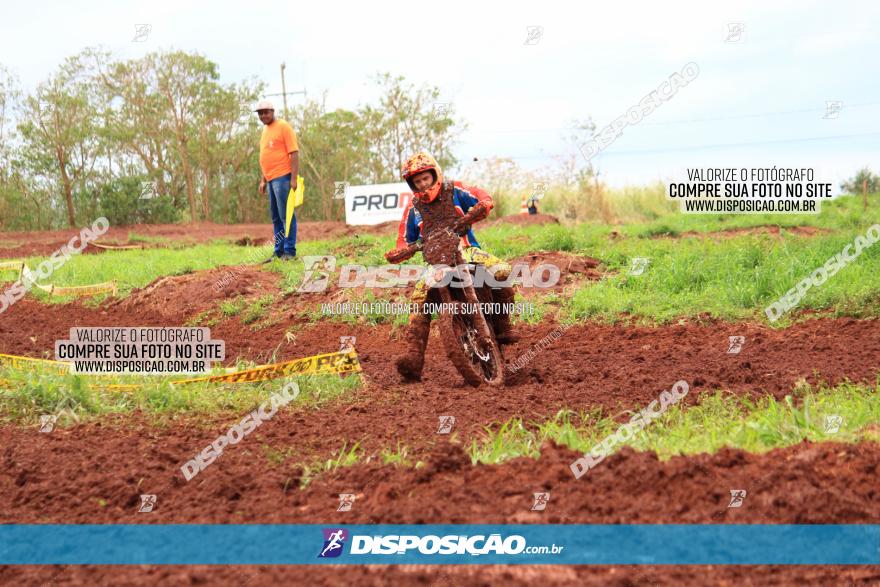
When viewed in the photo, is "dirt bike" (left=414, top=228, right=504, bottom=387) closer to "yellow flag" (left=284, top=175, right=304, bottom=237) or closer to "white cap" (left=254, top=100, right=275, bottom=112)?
"yellow flag" (left=284, top=175, right=304, bottom=237)

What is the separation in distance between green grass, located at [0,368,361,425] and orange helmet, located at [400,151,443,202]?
1647 mm

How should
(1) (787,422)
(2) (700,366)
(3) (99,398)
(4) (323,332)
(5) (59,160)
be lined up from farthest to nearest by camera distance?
(5) (59,160), (4) (323,332), (2) (700,366), (3) (99,398), (1) (787,422)

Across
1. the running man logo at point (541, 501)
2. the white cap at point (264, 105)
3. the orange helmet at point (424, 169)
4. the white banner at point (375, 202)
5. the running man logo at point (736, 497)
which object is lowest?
the running man logo at point (736, 497)

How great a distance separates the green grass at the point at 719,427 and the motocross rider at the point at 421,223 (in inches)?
63.9

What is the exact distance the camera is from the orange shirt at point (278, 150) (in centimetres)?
1411

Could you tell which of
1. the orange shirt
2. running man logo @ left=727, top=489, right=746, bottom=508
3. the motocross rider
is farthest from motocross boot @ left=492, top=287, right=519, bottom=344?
the orange shirt

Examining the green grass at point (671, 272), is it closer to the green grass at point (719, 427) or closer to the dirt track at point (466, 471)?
the dirt track at point (466, 471)

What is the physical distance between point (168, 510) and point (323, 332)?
6.57 metres

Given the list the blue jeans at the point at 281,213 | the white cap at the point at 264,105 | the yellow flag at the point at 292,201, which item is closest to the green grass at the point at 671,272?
the blue jeans at the point at 281,213

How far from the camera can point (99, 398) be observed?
675 centimetres

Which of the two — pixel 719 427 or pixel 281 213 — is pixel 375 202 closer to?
pixel 281 213

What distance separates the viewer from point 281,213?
1423 centimetres

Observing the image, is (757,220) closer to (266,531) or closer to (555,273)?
(555,273)

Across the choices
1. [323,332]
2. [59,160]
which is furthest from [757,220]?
[59,160]
